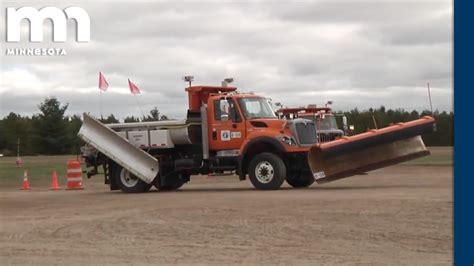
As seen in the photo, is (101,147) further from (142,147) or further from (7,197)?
(7,197)

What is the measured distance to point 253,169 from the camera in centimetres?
1917

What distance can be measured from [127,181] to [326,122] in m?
12.2

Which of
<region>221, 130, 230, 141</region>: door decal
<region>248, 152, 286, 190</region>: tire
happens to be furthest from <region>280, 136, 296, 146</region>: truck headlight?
<region>221, 130, 230, 141</region>: door decal

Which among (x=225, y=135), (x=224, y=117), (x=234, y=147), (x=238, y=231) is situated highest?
(x=224, y=117)

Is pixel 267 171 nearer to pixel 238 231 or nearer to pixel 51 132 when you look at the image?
pixel 238 231

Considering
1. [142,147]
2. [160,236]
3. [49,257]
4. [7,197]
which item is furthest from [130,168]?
[49,257]

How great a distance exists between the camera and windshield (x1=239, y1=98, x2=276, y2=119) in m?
19.7

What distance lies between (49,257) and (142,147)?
37.7 feet

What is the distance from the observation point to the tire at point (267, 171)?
741 inches

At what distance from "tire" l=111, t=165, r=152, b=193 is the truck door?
7.44 ft

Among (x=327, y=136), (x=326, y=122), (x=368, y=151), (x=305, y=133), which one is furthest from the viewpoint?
(x=326, y=122)

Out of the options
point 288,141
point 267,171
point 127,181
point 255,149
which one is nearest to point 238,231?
point 267,171

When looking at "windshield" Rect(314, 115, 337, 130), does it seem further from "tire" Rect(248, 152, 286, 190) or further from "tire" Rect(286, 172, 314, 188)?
"tire" Rect(248, 152, 286, 190)

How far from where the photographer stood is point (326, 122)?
101 ft
